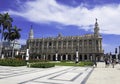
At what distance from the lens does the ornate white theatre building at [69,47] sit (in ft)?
367

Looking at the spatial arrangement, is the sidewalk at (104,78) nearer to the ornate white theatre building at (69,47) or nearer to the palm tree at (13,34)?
the palm tree at (13,34)

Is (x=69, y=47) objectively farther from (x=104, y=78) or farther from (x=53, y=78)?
(x=53, y=78)

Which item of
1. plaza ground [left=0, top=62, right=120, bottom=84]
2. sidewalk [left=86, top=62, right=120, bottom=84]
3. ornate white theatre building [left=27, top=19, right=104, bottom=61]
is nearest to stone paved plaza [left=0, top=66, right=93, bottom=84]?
plaza ground [left=0, top=62, right=120, bottom=84]

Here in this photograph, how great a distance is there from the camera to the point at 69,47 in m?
121

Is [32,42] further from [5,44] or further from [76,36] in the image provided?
[76,36]

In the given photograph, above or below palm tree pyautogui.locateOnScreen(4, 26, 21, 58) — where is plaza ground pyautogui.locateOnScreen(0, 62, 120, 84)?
below

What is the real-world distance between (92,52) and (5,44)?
226ft

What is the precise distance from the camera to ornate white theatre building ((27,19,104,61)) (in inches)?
4409

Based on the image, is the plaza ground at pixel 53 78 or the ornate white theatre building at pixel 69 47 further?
the ornate white theatre building at pixel 69 47

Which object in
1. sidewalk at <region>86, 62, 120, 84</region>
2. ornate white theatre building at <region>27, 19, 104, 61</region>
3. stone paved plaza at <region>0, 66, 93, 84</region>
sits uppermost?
ornate white theatre building at <region>27, 19, 104, 61</region>

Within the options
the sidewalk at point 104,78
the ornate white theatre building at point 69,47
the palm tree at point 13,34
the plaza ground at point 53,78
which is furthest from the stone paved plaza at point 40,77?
the ornate white theatre building at point 69,47

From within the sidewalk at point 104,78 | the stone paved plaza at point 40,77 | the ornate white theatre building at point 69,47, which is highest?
the ornate white theatre building at point 69,47

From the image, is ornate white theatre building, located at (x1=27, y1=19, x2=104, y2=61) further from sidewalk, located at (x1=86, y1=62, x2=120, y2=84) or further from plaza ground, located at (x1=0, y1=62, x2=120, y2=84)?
plaza ground, located at (x1=0, y1=62, x2=120, y2=84)

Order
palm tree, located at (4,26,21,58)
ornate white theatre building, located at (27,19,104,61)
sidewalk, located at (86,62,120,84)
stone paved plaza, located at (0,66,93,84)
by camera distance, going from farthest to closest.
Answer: ornate white theatre building, located at (27,19,104,61) < palm tree, located at (4,26,21,58) < sidewalk, located at (86,62,120,84) < stone paved plaza, located at (0,66,93,84)
